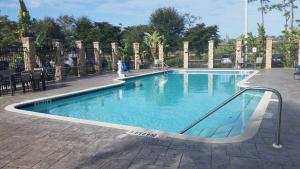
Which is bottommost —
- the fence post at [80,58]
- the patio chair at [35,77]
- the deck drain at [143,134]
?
the deck drain at [143,134]

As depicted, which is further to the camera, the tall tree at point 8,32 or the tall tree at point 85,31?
the tall tree at point 85,31

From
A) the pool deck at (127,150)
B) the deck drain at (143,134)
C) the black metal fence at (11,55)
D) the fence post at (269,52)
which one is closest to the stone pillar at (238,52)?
the fence post at (269,52)

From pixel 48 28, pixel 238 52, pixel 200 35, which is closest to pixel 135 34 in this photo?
pixel 200 35

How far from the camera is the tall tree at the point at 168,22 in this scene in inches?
1738

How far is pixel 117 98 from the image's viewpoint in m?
12.7

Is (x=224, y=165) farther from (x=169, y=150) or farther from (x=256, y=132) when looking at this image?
(x=256, y=132)

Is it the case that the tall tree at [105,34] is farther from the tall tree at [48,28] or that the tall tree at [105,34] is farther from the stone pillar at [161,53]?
the stone pillar at [161,53]

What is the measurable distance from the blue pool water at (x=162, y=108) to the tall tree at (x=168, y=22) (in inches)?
1208

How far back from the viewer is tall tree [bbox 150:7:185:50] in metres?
44.2

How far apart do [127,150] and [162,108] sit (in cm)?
611

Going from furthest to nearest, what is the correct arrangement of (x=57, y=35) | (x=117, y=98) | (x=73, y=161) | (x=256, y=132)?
(x=57, y=35), (x=117, y=98), (x=256, y=132), (x=73, y=161)

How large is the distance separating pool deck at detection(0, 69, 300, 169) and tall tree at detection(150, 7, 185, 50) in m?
38.9

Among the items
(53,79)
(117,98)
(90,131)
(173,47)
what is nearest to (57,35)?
(173,47)

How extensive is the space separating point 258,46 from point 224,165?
23.3 metres
